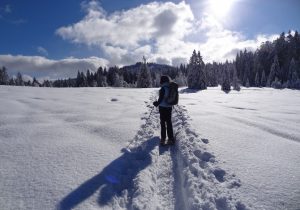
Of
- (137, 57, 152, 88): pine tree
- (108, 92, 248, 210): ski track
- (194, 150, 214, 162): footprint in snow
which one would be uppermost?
(137, 57, 152, 88): pine tree

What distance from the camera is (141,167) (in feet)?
21.0

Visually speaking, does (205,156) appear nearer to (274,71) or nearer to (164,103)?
(164,103)

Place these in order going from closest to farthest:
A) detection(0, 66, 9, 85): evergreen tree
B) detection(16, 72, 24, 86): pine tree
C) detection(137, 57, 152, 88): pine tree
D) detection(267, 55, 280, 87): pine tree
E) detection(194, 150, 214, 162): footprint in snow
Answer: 1. detection(194, 150, 214, 162): footprint in snow
2. detection(137, 57, 152, 88): pine tree
3. detection(267, 55, 280, 87): pine tree
4. detection(0, 66, 9, 85): evergreen tree
5. detection(16, 72, 24, 86): pine tree

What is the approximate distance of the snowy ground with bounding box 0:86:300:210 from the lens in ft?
15.3

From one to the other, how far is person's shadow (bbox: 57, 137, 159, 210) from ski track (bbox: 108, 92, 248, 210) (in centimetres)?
6

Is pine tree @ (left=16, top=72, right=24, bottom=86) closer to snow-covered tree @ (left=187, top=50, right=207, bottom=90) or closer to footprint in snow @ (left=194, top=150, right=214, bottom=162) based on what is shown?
snow-covered tree @ (left=187, top=50, right=207, bottom=90)

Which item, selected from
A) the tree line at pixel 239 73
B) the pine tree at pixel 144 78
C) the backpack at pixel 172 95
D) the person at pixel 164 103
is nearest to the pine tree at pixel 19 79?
the tree line at pixel 239 73

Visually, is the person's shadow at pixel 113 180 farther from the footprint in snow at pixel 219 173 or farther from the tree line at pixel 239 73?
the tree line at pixel 239 73

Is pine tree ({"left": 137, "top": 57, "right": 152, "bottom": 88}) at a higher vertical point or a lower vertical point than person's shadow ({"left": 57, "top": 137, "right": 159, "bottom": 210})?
higher

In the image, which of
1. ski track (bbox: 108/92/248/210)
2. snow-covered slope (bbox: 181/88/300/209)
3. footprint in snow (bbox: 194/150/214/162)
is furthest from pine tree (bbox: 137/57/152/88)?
footprint in snow (bbox: 194/150/214/162)

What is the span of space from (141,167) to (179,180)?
3.57 ft

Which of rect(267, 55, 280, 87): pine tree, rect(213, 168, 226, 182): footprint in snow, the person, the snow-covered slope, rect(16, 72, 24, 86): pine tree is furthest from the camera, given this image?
rect(16, 72, 24, 86): pine tree

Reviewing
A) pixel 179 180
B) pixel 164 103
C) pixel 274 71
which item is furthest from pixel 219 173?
pixel 274 71

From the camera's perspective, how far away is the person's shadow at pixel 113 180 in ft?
15.3
